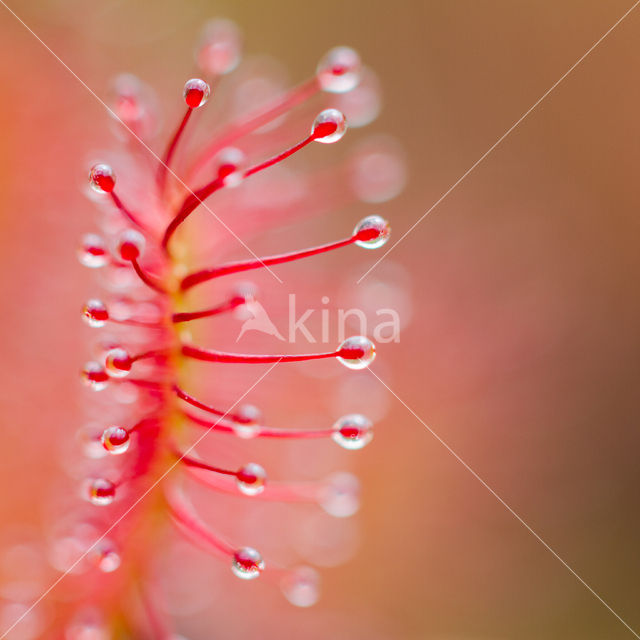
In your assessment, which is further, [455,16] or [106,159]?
[455,16]

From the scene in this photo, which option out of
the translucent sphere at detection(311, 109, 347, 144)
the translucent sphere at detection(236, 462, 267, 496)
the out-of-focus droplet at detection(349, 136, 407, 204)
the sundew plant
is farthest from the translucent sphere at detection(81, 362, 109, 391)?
the out-of-focus droplet at detection(349, 136, 407, 204)

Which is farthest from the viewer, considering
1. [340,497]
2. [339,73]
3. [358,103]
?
[358,103]

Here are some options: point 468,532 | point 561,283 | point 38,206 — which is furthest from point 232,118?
point 468,532

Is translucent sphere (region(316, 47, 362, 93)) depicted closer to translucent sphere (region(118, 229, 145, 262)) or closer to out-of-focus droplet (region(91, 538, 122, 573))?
translucent sphere (region(118, 229, 145, 262))

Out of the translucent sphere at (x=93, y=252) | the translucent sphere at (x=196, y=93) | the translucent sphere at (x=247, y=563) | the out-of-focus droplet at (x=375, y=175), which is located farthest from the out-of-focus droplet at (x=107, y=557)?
the out-of-focus droplet at (x=375, y=175)

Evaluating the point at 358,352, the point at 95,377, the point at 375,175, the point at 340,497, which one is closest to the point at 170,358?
the point at 95,377

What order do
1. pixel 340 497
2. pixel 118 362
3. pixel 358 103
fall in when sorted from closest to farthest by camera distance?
1. pixel 118 362
2. pixel 340 497
3. pixel 358 103

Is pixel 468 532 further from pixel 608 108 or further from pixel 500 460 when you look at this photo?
pixel 608 108

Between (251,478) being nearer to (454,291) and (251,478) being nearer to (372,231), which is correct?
(372,231)
